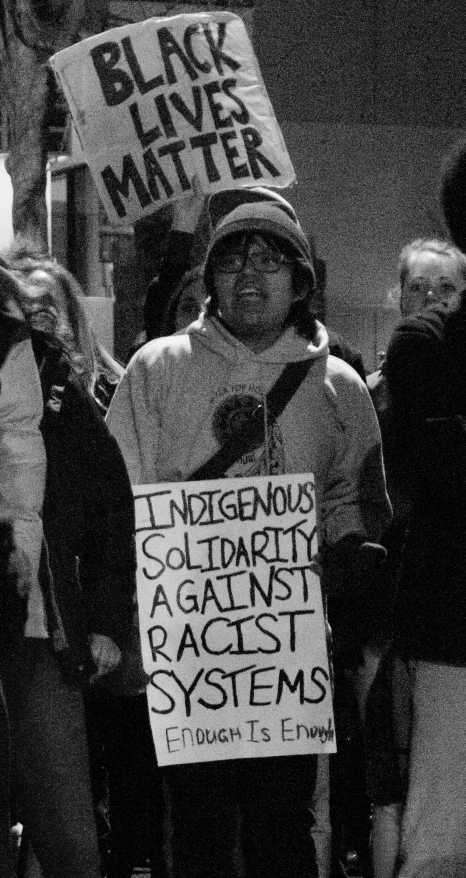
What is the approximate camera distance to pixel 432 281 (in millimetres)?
5555

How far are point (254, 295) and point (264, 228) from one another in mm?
176

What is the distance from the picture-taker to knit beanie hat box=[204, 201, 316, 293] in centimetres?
432

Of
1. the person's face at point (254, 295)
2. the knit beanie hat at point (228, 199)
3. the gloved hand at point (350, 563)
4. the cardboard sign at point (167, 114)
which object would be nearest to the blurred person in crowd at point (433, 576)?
the gloved hand at point (350, 563)

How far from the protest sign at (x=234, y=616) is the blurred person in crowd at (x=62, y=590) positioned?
0.14m

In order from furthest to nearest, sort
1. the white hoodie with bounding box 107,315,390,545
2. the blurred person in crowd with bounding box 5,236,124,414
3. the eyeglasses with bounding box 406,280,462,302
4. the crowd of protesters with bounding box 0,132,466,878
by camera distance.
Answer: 1. the eyeglasses with bounding box 406,280,462,302
2. the blurred person in crowd with bounding box 5,236,124,414
3. the white hoodie with bounding box 107,315,390,545
4. the crowd of protesters with bounding box 0,132,466,878

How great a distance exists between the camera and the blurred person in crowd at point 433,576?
3102 millimetres

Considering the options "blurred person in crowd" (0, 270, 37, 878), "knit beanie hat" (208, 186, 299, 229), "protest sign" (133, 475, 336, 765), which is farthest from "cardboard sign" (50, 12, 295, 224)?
"blurred person in crowd" (0, 270, 37, 878)

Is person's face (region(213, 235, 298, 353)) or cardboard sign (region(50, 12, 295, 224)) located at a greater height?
cardboard sign (region(50, 12, 295, 224))

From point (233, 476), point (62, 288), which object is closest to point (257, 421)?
point (233, 476)

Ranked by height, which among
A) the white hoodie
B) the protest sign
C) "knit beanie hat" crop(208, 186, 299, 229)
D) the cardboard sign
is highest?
the cardboard sign

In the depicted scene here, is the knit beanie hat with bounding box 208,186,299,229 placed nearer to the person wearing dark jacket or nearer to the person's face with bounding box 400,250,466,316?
the person's face with bounding box 400,250,466,316

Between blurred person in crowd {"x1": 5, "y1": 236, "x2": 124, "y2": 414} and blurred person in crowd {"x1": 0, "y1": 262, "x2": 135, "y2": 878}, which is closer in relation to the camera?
blurred person in crowd {"x1": 0, "y1": 262, "x2": 135, "y2": 878}

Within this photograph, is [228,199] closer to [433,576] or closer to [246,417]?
[246,417]

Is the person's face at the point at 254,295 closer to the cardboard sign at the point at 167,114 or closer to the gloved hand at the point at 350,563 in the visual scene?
the gloved hand at the point at 350,563
